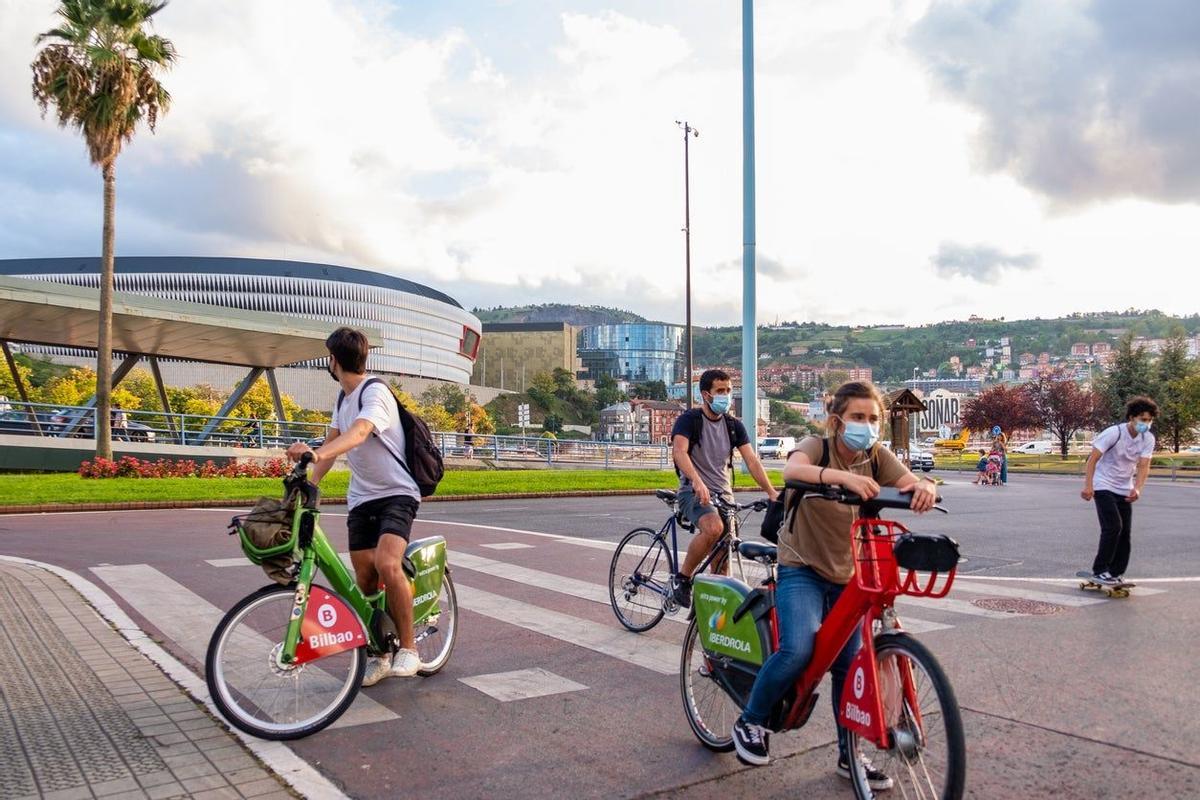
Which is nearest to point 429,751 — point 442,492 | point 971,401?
point 442,492

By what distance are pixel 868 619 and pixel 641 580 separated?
3.74 metres

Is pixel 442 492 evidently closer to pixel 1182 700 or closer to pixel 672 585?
pixel 672 585

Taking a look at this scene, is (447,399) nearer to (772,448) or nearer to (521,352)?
(772,448)

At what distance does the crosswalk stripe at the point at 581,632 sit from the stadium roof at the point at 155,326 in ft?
72.4

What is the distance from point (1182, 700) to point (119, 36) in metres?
26.8

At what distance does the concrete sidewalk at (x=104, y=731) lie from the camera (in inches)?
150

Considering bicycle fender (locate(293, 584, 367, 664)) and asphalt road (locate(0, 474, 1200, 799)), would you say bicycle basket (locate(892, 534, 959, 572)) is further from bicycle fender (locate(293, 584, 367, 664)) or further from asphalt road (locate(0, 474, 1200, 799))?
bicycle fender (locate(293, 584, 367, 664))

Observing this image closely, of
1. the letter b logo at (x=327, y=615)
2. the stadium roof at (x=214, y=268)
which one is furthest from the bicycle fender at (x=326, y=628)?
the stadium roof at (x=214, y=268)

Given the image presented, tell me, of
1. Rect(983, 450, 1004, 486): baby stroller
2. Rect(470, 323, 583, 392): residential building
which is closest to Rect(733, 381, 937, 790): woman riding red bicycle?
Rect(983, 450, 1004, 486): baby stroller

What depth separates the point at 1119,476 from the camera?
333 inches

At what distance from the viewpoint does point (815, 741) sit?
177 inches

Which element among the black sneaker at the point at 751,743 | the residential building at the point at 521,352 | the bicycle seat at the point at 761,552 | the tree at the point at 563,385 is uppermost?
the residential building at the point at 521,352

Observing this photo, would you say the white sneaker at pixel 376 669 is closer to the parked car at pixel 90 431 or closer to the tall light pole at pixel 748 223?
the tall light pole at pixel 748 223

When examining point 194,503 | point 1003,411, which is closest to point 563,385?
point 1003,411
